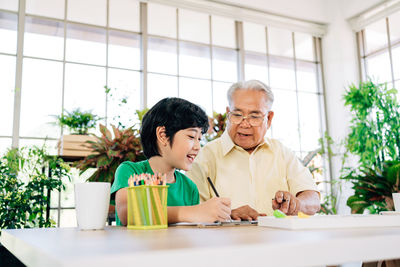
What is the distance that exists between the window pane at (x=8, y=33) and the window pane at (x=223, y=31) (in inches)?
96.4

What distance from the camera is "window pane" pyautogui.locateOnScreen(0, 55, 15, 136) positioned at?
397cm

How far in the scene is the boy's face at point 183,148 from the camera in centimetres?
134

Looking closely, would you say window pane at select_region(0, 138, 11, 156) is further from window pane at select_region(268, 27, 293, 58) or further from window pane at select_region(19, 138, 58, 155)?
window pane at select_region(268, 27, 293, 58)

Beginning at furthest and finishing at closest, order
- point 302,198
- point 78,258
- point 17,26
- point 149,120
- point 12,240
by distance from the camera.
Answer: point 17,26
point 302,198
point 149,120
point 12,240
point 78,258

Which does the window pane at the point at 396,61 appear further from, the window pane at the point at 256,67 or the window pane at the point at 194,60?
the window pane at the point at 194,60

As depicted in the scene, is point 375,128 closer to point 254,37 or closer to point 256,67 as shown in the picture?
point 256,67

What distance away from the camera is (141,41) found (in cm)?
476

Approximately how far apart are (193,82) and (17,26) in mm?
2140

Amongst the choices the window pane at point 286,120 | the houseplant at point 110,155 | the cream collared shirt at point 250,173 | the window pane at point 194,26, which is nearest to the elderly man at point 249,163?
the cream collared shirt at point 250,173

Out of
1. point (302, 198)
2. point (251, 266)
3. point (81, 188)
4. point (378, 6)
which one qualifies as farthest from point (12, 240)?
point (378, 6)

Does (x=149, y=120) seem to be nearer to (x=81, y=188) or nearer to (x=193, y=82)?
(x=81, y=188)

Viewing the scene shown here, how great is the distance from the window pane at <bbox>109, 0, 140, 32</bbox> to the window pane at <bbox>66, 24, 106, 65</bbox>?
226 mm

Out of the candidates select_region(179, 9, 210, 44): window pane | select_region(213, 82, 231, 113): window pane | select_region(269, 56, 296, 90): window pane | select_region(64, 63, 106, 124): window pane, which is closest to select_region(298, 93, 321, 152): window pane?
select_region(269, 56, 296, 90): window pane

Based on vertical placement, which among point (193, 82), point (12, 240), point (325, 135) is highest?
point (193, 82)
